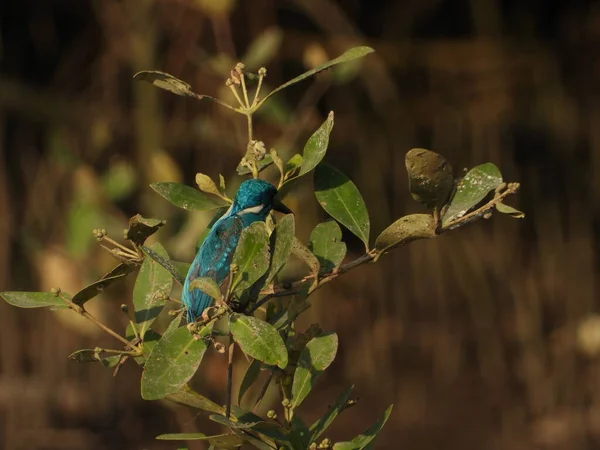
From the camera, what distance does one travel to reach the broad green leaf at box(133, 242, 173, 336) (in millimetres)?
980

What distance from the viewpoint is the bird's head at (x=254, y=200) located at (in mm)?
1040

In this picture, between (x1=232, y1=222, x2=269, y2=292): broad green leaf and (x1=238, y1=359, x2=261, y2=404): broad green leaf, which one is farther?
(x1=238, y1=359, x2=261, y2=404): broad green leaf

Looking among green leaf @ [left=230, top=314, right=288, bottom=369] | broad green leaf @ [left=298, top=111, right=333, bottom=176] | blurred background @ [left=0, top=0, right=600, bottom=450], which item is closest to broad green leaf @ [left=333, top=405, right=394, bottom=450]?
green leaf @ [left=230, top=314, right=288, bottom=369]

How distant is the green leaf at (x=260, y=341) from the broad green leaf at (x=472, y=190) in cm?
20

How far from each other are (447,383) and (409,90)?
1143mm

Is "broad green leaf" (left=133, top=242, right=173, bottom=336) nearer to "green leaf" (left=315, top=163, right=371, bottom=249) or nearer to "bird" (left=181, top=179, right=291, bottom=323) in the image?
"bird" (left=181, top=179, right=291, bottom=323)

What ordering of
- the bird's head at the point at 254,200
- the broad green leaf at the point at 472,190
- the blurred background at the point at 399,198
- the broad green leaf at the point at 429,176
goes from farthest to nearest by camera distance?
1. the blurred background at the point at 399,198
2. the bird's head at the point at 254,200
3. the broad green leaf at the point at 472,190
4. the broad green leaf at the point at 429,176

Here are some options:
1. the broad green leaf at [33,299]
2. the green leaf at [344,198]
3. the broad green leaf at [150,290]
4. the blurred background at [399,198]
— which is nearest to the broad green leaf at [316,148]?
the green leaf at [344,198]

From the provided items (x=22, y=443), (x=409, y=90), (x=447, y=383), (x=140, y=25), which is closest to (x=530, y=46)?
(x=409, y=90)

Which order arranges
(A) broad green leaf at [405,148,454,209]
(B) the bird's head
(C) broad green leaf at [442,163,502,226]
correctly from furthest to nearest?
(B) the bird's head
(C) broad green leaf at [442,163,502,226]
(A) broad green leaf at [405,148,454,209]

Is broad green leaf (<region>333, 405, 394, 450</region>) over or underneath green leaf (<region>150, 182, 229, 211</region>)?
underneath

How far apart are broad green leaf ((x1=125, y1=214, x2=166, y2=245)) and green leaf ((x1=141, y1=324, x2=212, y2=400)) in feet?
0.32

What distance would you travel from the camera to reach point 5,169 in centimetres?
365

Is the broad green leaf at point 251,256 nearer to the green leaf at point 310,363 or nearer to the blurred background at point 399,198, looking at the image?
the green leaf at point 310,363
